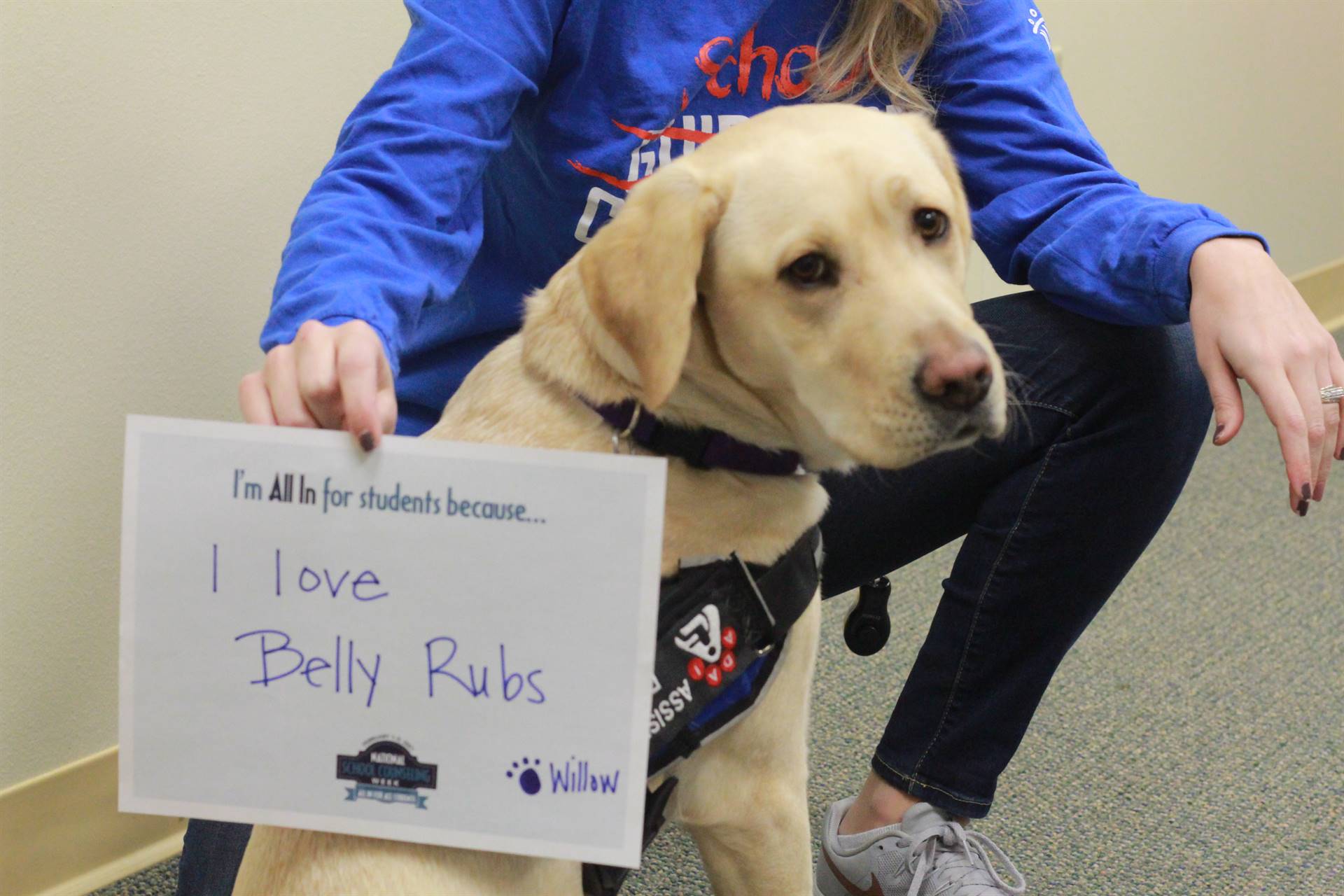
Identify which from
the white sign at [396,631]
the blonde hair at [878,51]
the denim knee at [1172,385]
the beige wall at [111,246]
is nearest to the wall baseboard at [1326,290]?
the denim knee at [1172,385]

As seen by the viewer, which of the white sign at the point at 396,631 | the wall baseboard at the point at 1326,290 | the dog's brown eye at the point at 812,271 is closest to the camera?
the white sign at the point at 396,631

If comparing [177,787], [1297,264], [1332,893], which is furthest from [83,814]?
[1297,264]

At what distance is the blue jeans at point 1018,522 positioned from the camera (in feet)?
3.65

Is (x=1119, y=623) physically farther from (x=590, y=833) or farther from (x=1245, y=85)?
(x=1245, y=85)

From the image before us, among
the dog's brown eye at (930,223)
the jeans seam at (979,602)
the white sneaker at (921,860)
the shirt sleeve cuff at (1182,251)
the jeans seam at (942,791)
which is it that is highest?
the dog's brown eye at (930,223)

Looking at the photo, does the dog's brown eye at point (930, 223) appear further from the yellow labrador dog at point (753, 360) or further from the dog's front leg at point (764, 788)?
the dog's front leg at point (764, 788)

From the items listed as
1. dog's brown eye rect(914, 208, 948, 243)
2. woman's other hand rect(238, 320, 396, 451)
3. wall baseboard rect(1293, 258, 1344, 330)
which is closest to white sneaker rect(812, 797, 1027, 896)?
dog's brown eye rect(914, 208, 948, 243)

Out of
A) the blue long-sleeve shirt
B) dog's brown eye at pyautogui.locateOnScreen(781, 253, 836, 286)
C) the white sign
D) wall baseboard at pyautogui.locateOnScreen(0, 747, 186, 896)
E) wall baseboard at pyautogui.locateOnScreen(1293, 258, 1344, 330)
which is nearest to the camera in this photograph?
the white sign

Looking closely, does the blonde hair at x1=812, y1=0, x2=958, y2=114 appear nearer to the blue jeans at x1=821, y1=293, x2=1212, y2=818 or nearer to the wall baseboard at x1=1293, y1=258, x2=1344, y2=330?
the blue jeans at x1=821, y1=293, x2=1212, y2=818

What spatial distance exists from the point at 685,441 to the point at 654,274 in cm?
14

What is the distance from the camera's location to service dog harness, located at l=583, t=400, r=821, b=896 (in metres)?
0.82

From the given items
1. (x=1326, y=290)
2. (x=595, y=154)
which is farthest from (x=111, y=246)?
(x=1326, y=290)

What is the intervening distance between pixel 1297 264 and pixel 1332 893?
7.76 ft

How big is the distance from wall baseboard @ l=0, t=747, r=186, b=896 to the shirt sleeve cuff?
1260 millimetres
